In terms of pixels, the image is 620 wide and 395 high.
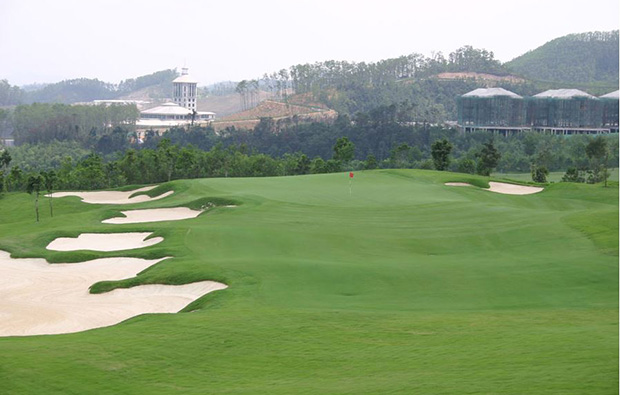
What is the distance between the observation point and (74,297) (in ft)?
89.1

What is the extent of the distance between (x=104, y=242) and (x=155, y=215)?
8732mm

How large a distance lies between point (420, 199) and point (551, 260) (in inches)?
A: 738

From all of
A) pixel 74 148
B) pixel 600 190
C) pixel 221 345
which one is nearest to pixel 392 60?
pixel 74 148

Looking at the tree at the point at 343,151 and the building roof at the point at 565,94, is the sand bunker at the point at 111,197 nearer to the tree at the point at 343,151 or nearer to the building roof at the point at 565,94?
the tree at the point at 343,151

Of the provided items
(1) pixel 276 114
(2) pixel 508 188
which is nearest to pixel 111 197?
(2) pixel 508 188

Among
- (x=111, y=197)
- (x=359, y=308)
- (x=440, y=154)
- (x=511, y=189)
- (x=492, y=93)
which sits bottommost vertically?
(x=111, y=197)

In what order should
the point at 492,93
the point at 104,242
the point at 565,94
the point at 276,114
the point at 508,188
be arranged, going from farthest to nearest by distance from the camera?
1. the point at 276,114
2. the point at 492,93
3. the point at 565,94
4. the point at 508,188
5. the point at 104,242

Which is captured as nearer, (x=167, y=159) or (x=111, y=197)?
(x=111, y=197)

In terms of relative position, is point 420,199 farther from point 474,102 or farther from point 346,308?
point 474,102

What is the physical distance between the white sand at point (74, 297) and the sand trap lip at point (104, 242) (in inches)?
Result: 107

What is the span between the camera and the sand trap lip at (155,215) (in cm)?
4409

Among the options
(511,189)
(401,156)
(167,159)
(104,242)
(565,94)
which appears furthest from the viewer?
(565,94)

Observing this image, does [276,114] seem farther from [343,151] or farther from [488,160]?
[488,160]

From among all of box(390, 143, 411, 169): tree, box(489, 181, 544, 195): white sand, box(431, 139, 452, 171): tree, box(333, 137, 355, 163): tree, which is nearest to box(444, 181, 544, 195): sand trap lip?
box(489, 181, 544, 195): white sand
